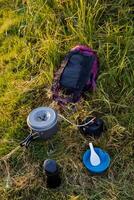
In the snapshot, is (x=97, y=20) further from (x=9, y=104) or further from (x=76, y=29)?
(x=9, y=104)

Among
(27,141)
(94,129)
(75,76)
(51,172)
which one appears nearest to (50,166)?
(51,172)

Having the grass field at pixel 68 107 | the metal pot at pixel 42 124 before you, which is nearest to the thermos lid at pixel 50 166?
the grass field at pixel 68 107

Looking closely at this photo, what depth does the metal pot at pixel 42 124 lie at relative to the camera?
3.41m

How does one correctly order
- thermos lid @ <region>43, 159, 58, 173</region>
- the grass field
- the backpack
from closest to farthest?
thermos lid @ <region>43, 159, 58, 173</region>, the grass field, the backpack

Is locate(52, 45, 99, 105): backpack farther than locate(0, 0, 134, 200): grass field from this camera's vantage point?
Yes

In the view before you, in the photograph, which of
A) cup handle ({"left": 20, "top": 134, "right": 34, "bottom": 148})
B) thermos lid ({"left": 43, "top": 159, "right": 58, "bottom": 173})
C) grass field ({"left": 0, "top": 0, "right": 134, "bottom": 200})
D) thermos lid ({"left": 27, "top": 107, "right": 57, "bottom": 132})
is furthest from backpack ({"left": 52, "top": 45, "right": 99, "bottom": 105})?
thermos lid ({"left": 43, "top": 159, "right": 58, "bottom": 173})

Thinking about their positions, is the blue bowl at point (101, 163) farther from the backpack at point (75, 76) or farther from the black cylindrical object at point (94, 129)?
the backpack at point (75, 76)

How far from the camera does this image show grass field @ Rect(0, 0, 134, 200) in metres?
3.26

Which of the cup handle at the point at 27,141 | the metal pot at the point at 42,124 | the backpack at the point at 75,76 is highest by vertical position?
the backpack at the point at 75,76

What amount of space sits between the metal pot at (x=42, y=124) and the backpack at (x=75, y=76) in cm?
23

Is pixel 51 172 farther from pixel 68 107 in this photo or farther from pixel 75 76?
pixel 75 76

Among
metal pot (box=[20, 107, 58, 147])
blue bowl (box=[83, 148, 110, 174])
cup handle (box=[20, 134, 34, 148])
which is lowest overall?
blue bowl (box=[83, 148, 110, 174])

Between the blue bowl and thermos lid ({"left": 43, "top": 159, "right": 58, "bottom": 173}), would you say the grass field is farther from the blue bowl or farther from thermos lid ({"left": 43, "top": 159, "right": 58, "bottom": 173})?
thermos lid ({"left": 43, "top": 159, "right": 58, "bottom": 173})

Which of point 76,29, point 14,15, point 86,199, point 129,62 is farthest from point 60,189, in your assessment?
point 14,15
